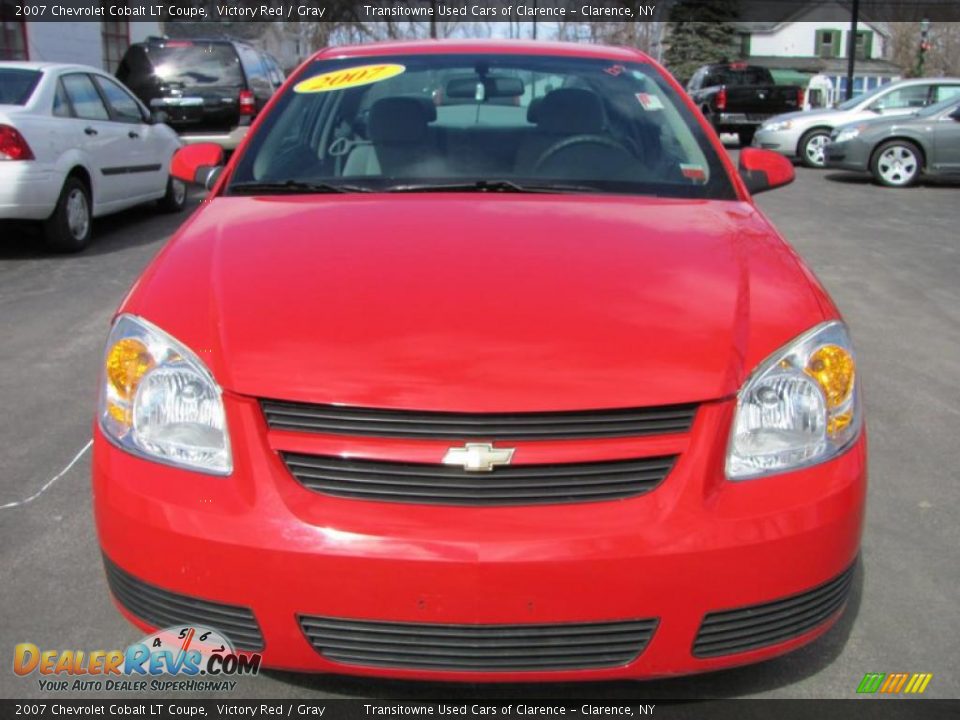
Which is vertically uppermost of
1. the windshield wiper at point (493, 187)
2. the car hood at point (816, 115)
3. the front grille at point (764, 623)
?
the windshield wiper at point (493, 187)

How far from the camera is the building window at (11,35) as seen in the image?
18.0m

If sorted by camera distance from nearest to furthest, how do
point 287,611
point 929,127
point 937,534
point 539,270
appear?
1. point 287,611
2. point 539,270
3. point 937,534
4. point 929,127

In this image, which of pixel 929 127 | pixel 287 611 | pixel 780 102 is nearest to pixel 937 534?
pixel 287 611

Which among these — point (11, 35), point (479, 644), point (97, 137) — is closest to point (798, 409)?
point (479, 644)

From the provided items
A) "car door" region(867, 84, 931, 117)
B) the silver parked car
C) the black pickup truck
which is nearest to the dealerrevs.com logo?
the silver parked car

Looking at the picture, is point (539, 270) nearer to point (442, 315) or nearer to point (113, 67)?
point (442, 315)

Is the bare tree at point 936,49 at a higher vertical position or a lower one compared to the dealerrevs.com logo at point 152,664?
higher

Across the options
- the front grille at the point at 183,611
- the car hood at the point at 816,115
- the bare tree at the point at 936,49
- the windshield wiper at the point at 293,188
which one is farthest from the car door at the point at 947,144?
the bare tree at the point at 936,49

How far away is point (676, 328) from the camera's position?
231cm

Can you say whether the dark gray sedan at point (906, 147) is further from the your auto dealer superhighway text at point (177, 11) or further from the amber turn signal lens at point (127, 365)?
the your auto dealer superhighway text at point (177, 11)

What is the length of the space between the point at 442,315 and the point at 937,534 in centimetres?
205

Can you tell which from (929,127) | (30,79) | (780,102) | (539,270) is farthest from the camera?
(780,102)

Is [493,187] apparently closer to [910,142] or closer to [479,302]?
[479,302]

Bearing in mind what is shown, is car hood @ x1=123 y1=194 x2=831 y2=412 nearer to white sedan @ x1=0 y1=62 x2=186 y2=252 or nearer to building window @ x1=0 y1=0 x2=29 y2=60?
white sedan @ x1=0 y1=62 x2=186 y2=252
